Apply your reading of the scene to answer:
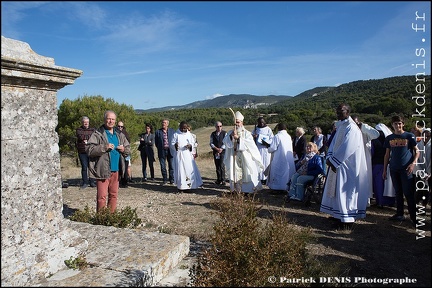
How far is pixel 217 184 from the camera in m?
9.41

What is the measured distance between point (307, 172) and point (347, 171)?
5.17 ft

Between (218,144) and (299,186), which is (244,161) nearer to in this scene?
(299,186)

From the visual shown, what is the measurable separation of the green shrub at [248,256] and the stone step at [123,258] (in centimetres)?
34

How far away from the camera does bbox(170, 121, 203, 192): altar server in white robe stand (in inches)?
319

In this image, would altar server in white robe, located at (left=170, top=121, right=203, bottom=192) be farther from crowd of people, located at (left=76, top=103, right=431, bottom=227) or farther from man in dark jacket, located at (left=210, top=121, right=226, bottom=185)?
man in dark jacket, located at (left=210, top=121, right=226, bottom=185)

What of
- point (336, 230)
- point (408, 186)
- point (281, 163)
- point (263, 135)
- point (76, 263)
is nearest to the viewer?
point (76, 263)

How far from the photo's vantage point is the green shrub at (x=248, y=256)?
8.98 feet

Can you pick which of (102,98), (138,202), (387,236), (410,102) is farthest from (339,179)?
(410,102)

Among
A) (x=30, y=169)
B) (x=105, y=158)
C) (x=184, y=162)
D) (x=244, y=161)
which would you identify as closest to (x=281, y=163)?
(x=244, y=161)

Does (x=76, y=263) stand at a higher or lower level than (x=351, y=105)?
lower

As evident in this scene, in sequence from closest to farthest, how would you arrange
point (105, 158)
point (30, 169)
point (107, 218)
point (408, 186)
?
1. point (30, 169)
2. point (107, 218)
3. point (105, 158)
4. point (408, 186)

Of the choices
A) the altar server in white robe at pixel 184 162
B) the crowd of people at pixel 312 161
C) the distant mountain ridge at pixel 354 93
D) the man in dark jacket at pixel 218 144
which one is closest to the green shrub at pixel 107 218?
the crowd of people at pixel 312 161

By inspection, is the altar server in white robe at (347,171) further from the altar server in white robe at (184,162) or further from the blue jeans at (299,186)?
the altar server in white robe at (184,162)

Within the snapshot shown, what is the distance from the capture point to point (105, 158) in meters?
4.77
